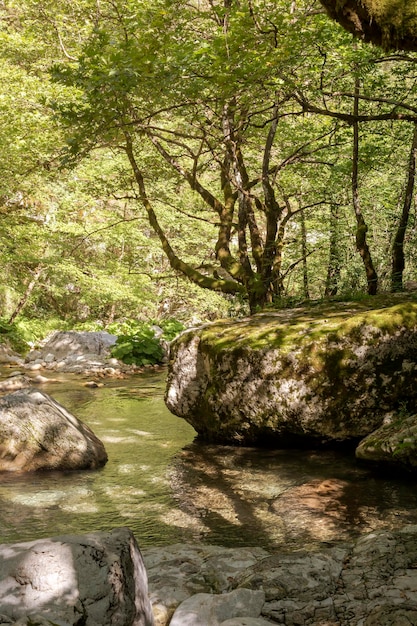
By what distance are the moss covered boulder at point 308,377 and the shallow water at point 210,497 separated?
1.11 feet

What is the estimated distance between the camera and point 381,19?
2199 millimetres

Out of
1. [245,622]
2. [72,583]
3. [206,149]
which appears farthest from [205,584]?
[206,149]

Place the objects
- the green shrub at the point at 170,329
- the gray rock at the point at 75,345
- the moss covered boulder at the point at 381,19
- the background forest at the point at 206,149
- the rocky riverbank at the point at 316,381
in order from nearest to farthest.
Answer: the moss covered boulder at the point at 381,19, the rocky riverbank at the point at 316,381, the background forest at the point at 206,149, the gray rock at the point at 75,345, the green shrub at the point at 170,329

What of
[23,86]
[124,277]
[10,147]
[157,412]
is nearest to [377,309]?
[157,412]

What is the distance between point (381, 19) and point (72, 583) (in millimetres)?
2600

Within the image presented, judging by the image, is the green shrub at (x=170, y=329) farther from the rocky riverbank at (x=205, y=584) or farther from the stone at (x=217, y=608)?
the stone at (x=217, y=608)

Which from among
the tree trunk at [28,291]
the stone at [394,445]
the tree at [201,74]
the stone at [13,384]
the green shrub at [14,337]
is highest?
the tree at [201,74]

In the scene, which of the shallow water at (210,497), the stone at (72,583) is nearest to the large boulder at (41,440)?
the shallow water at (210,497)

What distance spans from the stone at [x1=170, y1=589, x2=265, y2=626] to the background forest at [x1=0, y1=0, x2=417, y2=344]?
16.3 ft

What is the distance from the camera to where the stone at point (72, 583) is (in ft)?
7.31

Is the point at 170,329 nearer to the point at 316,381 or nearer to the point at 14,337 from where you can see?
the point at 14,337

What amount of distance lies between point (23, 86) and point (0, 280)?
20.2 ft

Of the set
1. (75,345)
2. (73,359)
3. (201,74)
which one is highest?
(201,74)

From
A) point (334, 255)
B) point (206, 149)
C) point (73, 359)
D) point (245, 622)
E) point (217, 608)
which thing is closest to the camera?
point (245, 622)
